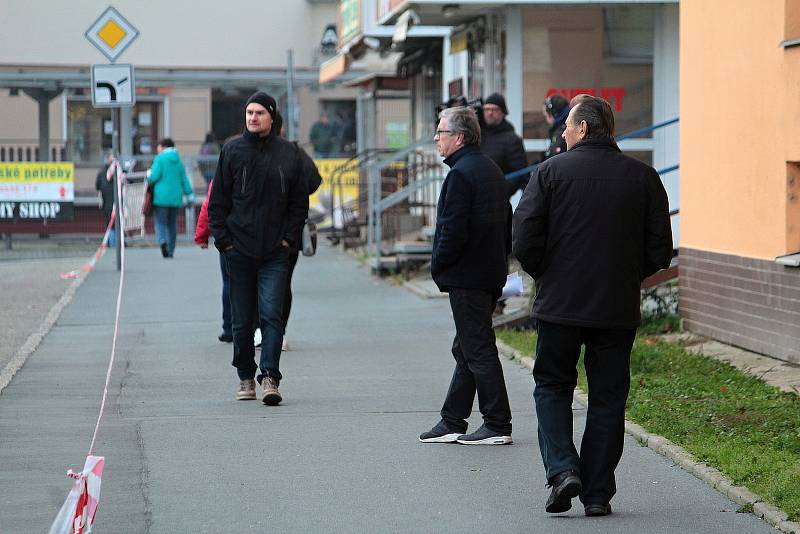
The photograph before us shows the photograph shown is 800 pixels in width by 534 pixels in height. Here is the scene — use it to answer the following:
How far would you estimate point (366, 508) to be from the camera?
607 centimetres

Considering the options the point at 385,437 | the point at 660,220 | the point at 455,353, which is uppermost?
the point at 660,220

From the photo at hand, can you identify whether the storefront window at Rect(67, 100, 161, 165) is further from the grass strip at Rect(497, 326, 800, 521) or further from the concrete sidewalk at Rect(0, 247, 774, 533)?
the grass strip at Rect(497, 326, 800, 521)

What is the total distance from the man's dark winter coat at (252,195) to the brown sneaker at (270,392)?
76 centimetres

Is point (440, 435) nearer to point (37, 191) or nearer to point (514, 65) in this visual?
point (514, 65)

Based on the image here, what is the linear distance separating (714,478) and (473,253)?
166cm

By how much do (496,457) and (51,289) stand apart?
34.8 feet

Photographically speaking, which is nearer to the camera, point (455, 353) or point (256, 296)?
point (455, 353)

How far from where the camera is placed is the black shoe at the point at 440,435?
7480 mm

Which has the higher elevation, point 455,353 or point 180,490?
point 455,353

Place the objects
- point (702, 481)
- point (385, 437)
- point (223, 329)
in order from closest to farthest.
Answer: point (702, 481) → point (385, 437) → point (223, 329)

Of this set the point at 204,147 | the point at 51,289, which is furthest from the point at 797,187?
the point at 204,147

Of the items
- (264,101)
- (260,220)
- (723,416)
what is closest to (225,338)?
(260,220)

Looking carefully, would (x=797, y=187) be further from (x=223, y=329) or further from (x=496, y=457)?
(x=223, y=329)

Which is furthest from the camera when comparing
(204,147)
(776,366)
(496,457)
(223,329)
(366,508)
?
(204,147)
